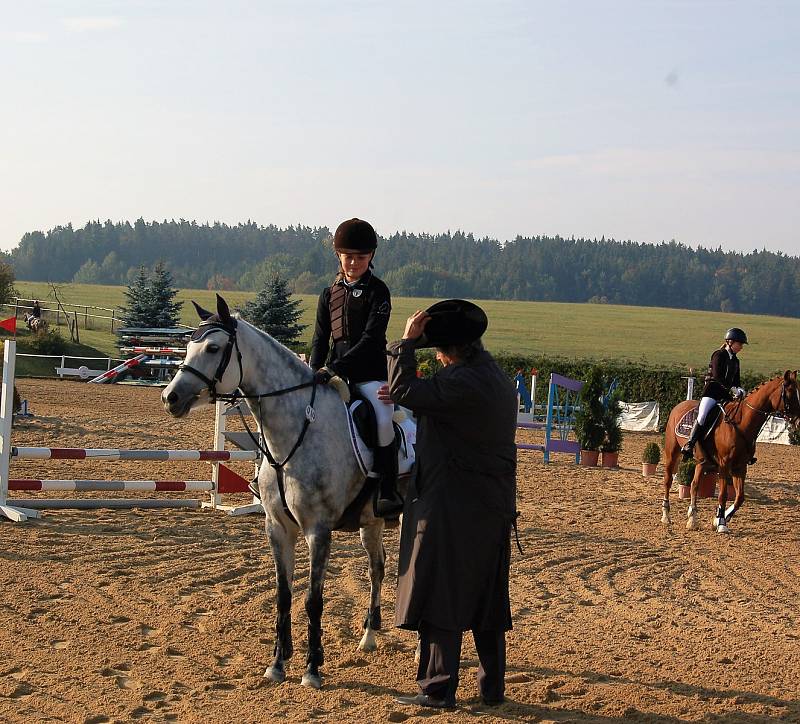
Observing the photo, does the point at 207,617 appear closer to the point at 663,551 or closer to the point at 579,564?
the point at 579,564

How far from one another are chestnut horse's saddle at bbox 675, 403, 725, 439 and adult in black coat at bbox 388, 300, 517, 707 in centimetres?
866

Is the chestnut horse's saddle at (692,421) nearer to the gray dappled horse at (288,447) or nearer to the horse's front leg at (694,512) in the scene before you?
the horse's front leg at (694,512)

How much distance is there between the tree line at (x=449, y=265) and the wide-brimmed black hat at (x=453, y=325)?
99737 millimetres

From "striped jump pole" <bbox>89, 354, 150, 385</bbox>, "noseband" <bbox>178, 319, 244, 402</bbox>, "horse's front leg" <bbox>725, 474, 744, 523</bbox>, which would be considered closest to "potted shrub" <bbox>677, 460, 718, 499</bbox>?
"horse's front leg" <bbox>725, 474, 744, 523</bbox>

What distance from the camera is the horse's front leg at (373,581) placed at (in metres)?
6.41

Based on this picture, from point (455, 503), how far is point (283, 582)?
137 cm

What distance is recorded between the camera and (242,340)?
5793 millimetres

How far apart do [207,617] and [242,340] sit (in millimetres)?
2337

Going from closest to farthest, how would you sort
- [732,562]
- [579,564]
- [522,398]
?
[579,564] < [732,562] < [522,398]

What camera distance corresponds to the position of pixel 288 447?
5828 mm

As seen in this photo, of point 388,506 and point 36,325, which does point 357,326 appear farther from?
point 36,325

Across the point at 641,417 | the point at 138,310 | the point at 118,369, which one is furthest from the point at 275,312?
the point at 641,417

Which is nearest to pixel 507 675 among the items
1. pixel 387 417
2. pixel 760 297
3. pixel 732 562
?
pixel 387 417

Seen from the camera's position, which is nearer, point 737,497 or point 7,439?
point 7,439
